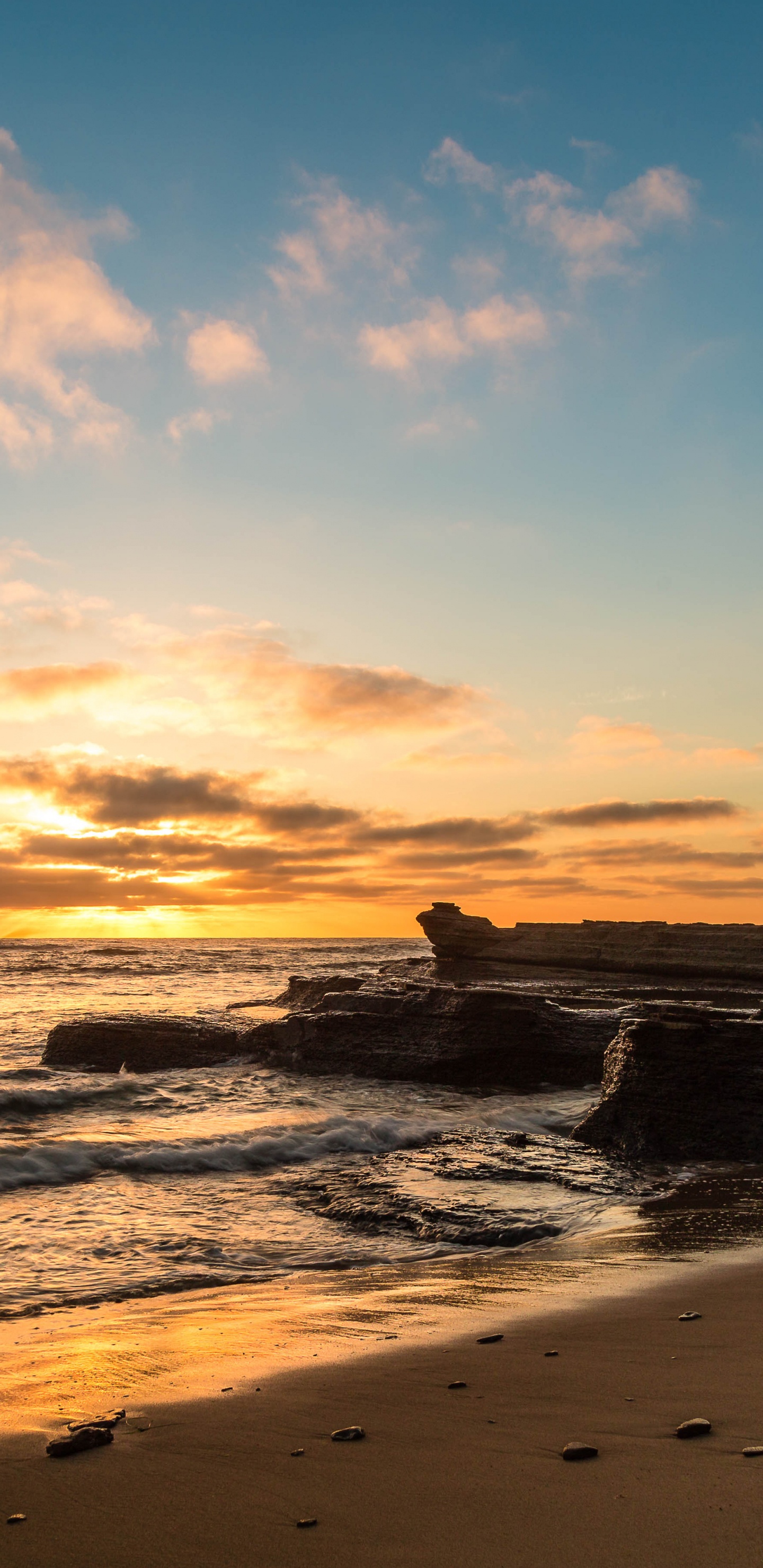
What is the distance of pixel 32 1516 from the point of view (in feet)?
8.61

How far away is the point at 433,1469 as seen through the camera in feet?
9.32

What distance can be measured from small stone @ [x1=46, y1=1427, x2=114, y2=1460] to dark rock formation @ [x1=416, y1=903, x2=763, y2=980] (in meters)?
50.1

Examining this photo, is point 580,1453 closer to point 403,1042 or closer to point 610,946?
point 403,1042

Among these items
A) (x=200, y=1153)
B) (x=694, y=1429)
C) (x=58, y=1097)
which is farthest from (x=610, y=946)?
(x=694, y=1429)

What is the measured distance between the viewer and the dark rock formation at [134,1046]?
16.3 meters

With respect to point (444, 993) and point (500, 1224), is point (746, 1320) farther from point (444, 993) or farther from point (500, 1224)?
point (444, 993)

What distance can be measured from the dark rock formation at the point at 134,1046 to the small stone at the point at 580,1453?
47.2 feet

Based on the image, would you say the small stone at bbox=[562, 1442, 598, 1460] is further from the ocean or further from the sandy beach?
the ocean

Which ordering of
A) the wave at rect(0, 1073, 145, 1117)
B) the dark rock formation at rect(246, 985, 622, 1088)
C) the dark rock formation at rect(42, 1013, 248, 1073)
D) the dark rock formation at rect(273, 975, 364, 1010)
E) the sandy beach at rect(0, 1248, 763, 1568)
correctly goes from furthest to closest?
the dark rock formation at rect(273, 975, 364, 1010) < the dark rock formation at rect(42, 1013, 248, 1073) < the dark rock formation at rect(246, 985, 622, 1088) < the wave at rect(0, 1073, 145, 1117) < the sandy beach at rect(0, 1248, 763, 1568)

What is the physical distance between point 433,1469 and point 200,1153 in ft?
23.8

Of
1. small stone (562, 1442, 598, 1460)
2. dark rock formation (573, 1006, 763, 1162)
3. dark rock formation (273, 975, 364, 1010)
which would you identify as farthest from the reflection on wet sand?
dark rock formation (273, 975, 364, 1010)

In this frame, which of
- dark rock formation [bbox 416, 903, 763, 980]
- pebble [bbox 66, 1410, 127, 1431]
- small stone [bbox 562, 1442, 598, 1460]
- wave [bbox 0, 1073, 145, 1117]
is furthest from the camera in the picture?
dark rock formation [bbox 416, 903, 763, 980]

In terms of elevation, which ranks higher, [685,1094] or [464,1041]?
[685,1094]

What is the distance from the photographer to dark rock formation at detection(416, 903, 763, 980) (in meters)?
50.7
